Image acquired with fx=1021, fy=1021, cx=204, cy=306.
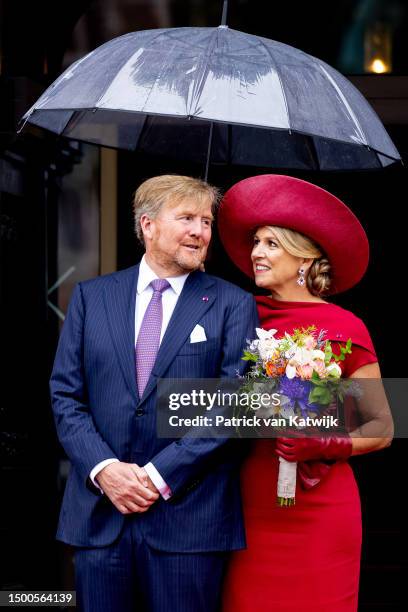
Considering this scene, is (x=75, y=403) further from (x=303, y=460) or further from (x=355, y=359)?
(x=355, y=359)

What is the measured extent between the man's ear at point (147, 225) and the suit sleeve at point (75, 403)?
31 cm

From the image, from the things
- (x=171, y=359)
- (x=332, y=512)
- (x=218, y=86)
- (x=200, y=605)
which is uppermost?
(x=218, y=86)

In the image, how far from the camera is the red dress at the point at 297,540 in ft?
11.9

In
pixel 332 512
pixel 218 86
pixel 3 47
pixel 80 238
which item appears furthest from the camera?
pixel 80 238

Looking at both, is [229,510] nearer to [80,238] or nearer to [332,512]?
[332,512]

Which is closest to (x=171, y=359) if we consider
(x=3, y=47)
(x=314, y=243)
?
(x=314, y=243)

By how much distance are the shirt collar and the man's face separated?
0.05 m

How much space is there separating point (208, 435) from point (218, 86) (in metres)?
1.16

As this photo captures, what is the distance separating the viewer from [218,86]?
3400mm

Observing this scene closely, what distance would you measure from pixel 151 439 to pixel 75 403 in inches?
11.6

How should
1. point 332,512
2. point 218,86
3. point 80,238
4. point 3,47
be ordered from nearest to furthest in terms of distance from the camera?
point 218,86
point 332,512
point 3,47
point 80,238

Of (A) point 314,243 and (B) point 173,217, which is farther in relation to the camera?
(A) point 314,243

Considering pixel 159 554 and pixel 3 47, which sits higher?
pixel 3 47

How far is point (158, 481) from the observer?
3373 mm
